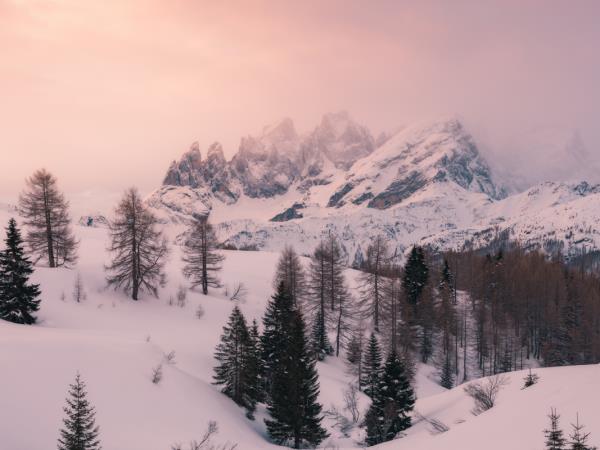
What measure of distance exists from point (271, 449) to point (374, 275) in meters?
29.7

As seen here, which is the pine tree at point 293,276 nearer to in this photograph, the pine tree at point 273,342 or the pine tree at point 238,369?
the pine tree at point 273,342

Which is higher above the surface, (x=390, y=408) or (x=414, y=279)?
(x=414, y=279)

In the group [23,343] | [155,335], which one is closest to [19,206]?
[155,335]

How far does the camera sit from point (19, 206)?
115ft

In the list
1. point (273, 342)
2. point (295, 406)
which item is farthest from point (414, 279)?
point (295, 406)

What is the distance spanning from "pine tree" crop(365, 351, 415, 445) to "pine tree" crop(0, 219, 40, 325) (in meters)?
22.2

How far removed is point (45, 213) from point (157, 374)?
22631mm

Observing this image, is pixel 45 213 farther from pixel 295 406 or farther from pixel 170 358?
pixel 295 406

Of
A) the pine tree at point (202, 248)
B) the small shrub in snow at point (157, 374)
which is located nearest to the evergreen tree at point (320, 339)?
the pine tree at point (202, 248)

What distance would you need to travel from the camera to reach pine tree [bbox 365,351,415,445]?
75.7 feet

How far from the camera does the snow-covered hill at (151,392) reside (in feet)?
44.3

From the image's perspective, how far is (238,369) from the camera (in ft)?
80.4

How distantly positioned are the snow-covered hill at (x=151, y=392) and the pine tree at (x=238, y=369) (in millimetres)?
894

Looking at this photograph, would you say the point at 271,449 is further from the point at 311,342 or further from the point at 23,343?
the point at 311,342
